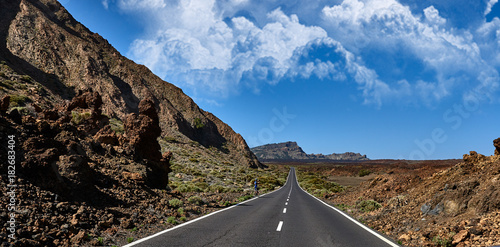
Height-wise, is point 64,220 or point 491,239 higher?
point 491,239

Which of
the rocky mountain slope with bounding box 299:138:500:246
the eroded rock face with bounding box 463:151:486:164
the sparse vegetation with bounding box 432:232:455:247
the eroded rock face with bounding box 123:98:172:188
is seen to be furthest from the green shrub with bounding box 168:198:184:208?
the eroded rock face with bounding box 463:151:486:164

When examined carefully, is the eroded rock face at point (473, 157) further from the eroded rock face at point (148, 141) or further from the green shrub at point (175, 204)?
the eroded rock face at point (148, 141)

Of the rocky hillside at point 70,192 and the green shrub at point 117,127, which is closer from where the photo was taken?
the rocky hillside at point 70,192

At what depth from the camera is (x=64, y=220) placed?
7934 mm

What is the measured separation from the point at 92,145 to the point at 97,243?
1047 centimetres

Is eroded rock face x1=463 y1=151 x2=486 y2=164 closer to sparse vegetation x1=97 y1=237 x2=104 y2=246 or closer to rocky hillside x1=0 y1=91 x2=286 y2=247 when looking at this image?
rocky hillside x1=0 y1=91 x2=286 y2=247

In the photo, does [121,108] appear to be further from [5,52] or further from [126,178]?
[126,178]

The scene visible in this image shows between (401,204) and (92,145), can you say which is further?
(92,145)

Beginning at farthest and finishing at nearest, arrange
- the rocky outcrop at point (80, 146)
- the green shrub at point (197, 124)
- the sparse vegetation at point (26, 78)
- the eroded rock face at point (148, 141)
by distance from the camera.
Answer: the green shrub at point (197, 124) → the sparse vegetation at point (26, 78) → the eroded rock face at point (148, 141) → the rocky outcrop at point (80, 146)

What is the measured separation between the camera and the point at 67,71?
185 ft

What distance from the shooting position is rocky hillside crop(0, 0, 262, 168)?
4606 cm

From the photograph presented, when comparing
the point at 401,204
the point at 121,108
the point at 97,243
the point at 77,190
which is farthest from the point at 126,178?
the point at 121,108

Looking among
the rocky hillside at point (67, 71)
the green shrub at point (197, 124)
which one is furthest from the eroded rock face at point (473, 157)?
the green shrub at point (197, 124)

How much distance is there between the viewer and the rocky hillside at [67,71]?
1813 inches
